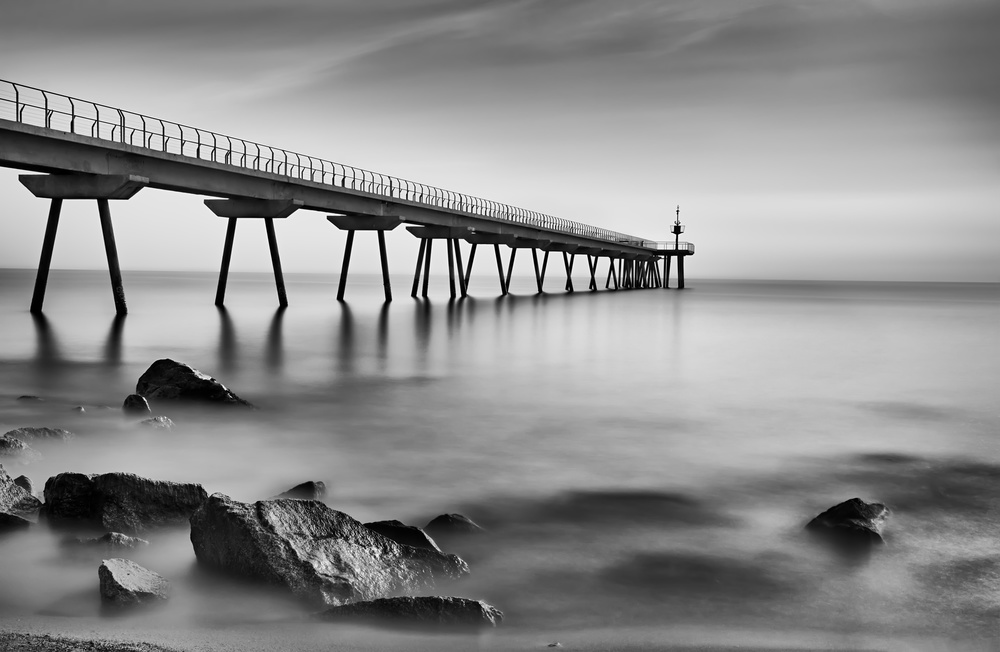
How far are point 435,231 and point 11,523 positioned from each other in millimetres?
41236

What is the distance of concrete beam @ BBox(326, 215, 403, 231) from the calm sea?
18.9 meters

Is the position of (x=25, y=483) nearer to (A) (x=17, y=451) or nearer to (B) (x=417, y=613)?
(A) (x=17, y=451)

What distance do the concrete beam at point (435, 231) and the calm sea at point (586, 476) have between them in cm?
2559

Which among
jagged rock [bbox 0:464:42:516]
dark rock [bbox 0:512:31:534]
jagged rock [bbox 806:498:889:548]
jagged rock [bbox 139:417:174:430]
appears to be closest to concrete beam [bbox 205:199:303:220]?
jagged rock [bbox 139:417:174:430]

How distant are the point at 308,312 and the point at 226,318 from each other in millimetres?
6351

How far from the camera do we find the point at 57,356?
17.9 meters

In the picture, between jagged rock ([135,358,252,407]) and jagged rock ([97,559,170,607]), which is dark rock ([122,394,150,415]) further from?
jagged rock ([97,559,170,607])

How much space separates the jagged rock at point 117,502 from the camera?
566 centimetres

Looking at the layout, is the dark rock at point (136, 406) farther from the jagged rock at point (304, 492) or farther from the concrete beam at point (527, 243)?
the concrete beam at point (527, 243)

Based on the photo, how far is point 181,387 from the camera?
1098 cm

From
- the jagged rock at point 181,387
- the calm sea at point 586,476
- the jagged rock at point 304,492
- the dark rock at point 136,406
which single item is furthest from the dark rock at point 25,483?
the jagged rock at point 181,387

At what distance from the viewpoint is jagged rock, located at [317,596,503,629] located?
4.31 metres

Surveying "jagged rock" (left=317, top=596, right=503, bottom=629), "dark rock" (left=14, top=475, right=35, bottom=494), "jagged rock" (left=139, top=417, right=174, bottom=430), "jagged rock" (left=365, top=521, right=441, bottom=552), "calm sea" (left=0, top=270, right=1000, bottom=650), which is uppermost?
"dark rock" (left=14, top=475, right=35, bottom=494)

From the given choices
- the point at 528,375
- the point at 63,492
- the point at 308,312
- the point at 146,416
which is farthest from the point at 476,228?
the point at 63,492
